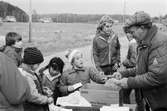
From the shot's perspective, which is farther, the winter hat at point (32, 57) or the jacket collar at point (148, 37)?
the winter hat at point (32, 57)

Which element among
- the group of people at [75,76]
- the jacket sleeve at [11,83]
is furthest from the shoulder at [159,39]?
the jacket sleeve at [11,83]

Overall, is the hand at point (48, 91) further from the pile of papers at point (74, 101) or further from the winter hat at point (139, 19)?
the winter hat at point (139, 19)

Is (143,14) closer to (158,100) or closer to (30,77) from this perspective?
(158,100)

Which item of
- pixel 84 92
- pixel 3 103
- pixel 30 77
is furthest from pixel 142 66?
pixel 3 103

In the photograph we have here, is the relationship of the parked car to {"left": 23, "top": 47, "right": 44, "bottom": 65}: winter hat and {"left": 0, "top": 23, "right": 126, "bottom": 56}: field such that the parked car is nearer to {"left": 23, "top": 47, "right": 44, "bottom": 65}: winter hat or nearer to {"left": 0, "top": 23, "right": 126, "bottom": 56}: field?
{"left": 0, "top": 23, "right": 126, "bottom": 56}: field

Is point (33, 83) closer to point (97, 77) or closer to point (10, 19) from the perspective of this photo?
point (97, 77)

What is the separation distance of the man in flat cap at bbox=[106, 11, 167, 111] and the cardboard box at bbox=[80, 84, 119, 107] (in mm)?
412

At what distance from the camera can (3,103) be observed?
12.3ft

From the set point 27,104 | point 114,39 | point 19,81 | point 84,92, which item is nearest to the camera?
point 19,81

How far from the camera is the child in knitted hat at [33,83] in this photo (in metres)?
4.35

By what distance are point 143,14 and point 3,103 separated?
6.04 ft

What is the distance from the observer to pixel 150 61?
4.19m

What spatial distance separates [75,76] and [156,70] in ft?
5.56

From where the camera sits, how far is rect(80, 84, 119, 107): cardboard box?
482cm
